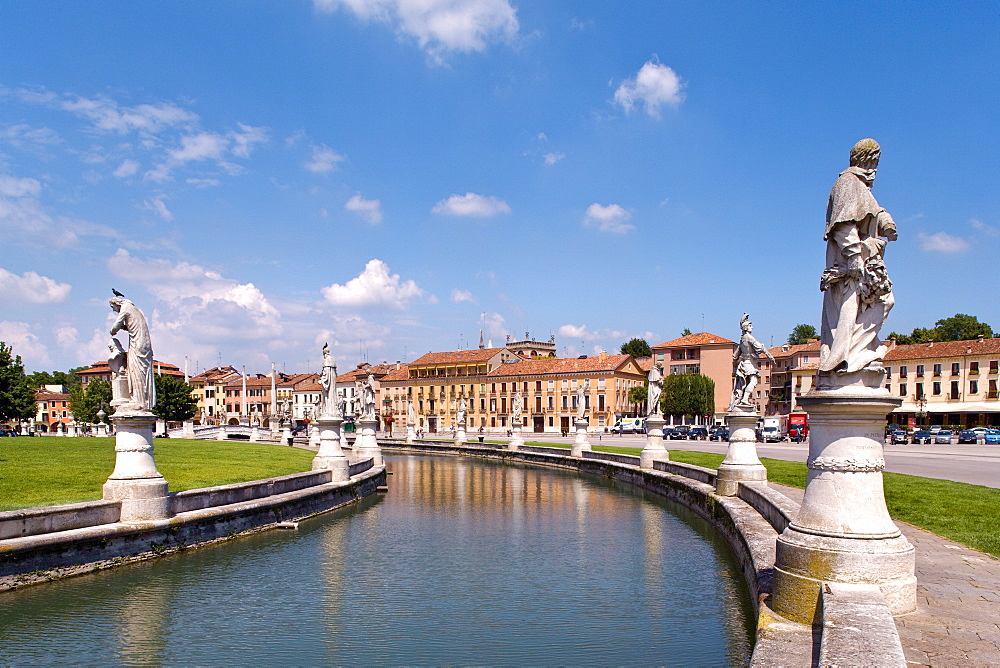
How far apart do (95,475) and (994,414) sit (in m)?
79.0

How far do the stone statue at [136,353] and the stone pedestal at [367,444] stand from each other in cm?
1889

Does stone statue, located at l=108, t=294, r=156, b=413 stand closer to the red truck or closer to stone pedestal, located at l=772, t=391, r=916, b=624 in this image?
stone pedestal, located at l=772, t=391, r=916, b=624

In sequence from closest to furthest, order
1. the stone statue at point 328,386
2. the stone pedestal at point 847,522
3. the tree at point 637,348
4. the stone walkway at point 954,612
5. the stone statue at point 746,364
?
the stone walkway at point 954,612, the stone pedestal at point 847,522, the stone statue at point 746,364, the stone statue at point 328,386, the tree at point 637,348

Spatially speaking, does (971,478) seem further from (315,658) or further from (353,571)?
(315,658)

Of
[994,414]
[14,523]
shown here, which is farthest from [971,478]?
[994,414]

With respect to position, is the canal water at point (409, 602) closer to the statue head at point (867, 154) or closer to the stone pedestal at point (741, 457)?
the stone pedestal at point (741, 457)

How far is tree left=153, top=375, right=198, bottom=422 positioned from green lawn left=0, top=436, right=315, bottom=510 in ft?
144

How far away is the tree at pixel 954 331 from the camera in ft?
316

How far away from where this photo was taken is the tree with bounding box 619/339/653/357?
132 metres

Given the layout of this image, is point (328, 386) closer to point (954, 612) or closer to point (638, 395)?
point (954, 612)

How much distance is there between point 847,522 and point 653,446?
67.3 feet

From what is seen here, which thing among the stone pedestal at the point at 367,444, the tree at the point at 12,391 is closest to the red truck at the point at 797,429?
the stone pedestal at the point at 367,444

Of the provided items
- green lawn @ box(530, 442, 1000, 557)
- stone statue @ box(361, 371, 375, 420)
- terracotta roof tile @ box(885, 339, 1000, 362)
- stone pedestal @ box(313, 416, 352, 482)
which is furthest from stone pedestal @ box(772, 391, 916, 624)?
terracotta roof tile @ box(885, 339, 1000, 362)

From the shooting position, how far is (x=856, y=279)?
6.54 meters
